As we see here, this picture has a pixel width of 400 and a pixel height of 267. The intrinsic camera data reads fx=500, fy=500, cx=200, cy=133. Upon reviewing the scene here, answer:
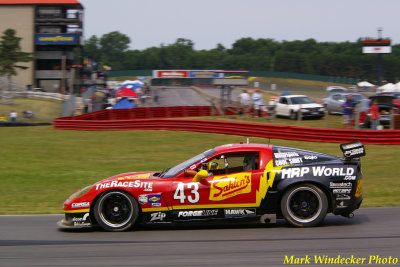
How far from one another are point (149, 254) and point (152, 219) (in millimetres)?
1244

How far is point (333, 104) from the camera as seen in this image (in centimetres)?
2456

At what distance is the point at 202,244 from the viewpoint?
6.17 metres

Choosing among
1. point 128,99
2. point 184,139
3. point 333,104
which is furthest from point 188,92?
point 184,139

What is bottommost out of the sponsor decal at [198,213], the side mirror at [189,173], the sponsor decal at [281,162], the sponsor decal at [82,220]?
the sponsor decal at [82,220]

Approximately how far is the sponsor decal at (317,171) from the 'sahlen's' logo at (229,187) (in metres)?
0.53

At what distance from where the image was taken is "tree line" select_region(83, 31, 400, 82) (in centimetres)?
9900

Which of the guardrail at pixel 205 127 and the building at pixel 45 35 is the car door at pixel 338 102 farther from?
the building at pixel 45 35

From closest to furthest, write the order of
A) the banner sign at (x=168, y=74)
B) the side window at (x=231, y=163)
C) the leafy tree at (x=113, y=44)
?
1. the side window at (x=231, y=163)
2. the banner sign at (x=168, y=74)
3. the leafy tree at (x=113, y=44)

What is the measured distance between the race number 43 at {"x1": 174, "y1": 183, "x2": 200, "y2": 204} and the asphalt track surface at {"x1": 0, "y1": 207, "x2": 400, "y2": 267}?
454 mm

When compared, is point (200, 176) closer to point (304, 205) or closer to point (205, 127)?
point (304, 205)

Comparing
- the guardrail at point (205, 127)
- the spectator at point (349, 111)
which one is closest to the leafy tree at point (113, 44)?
the guardrail at point (205, 127)

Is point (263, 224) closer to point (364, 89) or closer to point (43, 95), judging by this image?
point (43, 95)

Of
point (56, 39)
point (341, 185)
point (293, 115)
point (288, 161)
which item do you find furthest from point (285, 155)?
point (56, 39)

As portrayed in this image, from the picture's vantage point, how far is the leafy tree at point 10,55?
56250 mm
